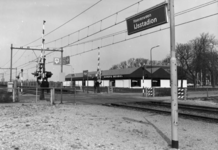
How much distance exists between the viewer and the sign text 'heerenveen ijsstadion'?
8.60 meters

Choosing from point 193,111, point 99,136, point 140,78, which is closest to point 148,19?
point 99,136

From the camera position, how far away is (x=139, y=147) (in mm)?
5113

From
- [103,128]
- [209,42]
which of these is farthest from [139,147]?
[209,42]

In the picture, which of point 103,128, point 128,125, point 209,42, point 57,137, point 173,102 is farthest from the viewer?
point 209,42

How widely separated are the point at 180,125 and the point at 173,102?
3.29 meters

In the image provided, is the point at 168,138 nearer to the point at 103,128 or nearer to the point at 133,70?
the point at 103,128

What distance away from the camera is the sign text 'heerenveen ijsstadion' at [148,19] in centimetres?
860

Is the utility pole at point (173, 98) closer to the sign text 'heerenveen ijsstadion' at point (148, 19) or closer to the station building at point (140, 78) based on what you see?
the sign text 'heerenveen ijsstadion' at point (148, 19)

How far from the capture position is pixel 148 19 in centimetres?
925

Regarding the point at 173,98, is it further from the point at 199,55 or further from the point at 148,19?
the point at 199,55

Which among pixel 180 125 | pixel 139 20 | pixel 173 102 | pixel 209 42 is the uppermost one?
pixel 209 42

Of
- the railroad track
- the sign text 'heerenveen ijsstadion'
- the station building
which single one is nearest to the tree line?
the station building

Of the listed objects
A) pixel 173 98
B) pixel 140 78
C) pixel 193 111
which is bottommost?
pixel 193 111

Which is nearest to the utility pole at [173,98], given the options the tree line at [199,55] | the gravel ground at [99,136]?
the gravel ground at [99,136]
